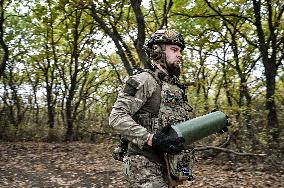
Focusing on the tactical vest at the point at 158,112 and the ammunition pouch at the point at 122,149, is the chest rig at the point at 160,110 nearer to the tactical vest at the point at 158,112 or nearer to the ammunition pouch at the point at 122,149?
the tactical vest at the point at 158,112

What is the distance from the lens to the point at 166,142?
8.68 feet

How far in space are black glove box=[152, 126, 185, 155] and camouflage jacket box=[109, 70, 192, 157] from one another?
0.08m

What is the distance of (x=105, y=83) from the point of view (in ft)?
68.1

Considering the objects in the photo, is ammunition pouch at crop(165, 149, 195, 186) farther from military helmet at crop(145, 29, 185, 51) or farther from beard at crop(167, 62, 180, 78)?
military helmet at crop(145, 29, 185, 51)

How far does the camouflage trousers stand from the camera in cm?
287

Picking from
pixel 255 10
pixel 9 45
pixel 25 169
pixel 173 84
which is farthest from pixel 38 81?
pixel 173 84

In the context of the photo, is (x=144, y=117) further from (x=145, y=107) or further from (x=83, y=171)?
(x=83, y=171)

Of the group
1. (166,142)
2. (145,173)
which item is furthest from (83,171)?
(166,142)

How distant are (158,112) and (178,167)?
16.8 inches

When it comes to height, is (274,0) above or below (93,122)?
above

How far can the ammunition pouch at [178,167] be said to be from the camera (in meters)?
2.89

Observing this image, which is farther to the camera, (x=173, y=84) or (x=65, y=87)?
(x=65, y=87)

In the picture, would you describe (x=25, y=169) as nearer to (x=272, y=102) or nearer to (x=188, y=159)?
(x=272, y=102)

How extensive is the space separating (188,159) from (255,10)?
7828 mm
